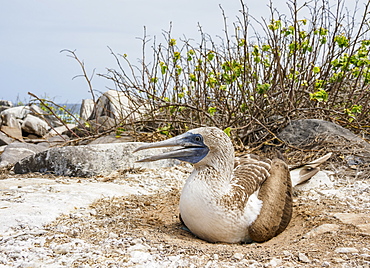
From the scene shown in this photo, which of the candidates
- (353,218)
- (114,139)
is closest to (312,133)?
(353,218)

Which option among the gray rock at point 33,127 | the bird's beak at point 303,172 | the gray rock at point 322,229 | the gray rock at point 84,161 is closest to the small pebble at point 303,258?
the gray rock at point 322,229

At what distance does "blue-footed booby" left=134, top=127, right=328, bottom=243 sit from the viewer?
3.59 meters

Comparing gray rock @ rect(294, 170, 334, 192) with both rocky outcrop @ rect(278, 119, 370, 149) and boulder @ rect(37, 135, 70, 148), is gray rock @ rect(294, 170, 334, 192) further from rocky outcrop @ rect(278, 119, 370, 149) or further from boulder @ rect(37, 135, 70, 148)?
boulder @ rect(37, 135, 70, 148)

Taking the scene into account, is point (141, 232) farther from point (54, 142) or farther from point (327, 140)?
point (54, 142)

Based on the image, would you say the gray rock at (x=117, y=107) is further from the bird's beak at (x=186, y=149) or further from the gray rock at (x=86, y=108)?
the bird's beak at (x=186, y=149)

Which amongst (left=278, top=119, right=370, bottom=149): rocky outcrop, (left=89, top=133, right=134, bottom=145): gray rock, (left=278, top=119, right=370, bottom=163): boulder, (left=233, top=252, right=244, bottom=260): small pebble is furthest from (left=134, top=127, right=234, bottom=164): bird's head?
(left=89, top=133, right=134, bottom=145): gray rock

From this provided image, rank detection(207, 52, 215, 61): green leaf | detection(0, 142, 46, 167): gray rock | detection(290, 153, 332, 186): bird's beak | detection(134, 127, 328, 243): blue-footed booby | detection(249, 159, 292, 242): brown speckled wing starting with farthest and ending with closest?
detection(0, 142, 46, 167): gray rock
detection(207, 52, 215, 61): green leaf
detection(290, 153, 332, 186): bird's beak
detection(249, 159, 292, 242): brown speckled wing
detection(134, 127, 328, 243): blue-footed booby

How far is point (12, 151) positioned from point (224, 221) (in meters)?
5.56

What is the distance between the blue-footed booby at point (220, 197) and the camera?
359cm

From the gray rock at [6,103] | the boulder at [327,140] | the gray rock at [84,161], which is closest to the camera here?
the gray rock at [84,161]

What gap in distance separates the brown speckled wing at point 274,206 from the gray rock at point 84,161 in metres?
2.55

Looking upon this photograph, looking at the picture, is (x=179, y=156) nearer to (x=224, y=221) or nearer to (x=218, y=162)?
(x=218, y=162)

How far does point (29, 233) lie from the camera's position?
3.50 meters

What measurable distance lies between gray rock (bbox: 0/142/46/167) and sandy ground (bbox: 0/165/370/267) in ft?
7.62
